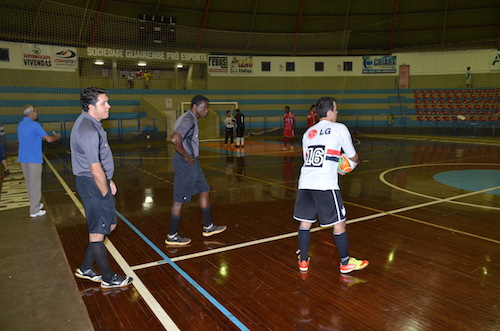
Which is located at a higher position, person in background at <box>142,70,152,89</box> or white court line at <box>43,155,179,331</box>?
person in background at <box>142,70,152,89</box>

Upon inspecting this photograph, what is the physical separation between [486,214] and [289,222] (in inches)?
141

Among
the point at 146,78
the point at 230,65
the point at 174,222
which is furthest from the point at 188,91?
the point at 174,222

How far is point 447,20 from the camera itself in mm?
28219

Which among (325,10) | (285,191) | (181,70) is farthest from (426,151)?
(181,70)

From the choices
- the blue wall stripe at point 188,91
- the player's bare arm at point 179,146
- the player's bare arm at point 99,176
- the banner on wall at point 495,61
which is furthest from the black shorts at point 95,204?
the banner on wall at point 495,61

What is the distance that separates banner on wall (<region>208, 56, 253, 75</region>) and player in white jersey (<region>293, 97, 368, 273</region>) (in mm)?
25366

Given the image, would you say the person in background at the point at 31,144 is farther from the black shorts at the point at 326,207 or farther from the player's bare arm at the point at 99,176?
the black shorts at the point at 326,207

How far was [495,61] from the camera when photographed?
1101 inches

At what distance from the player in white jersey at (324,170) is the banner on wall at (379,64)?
28731mm

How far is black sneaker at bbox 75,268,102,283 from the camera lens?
443 centimetres

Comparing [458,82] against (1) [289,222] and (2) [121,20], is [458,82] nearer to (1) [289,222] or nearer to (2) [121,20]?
(2) [121,20]

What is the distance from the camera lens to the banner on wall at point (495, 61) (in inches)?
1096

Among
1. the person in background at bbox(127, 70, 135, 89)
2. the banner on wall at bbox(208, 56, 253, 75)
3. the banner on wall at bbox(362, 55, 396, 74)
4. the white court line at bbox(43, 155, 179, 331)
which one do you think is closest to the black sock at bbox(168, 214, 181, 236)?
the white court line at bbox(43, 155, 179, 331)

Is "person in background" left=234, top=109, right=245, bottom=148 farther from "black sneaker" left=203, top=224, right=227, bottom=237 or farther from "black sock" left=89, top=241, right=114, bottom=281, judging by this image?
"black sock" left=89, top=241, right=114, bottom=281
